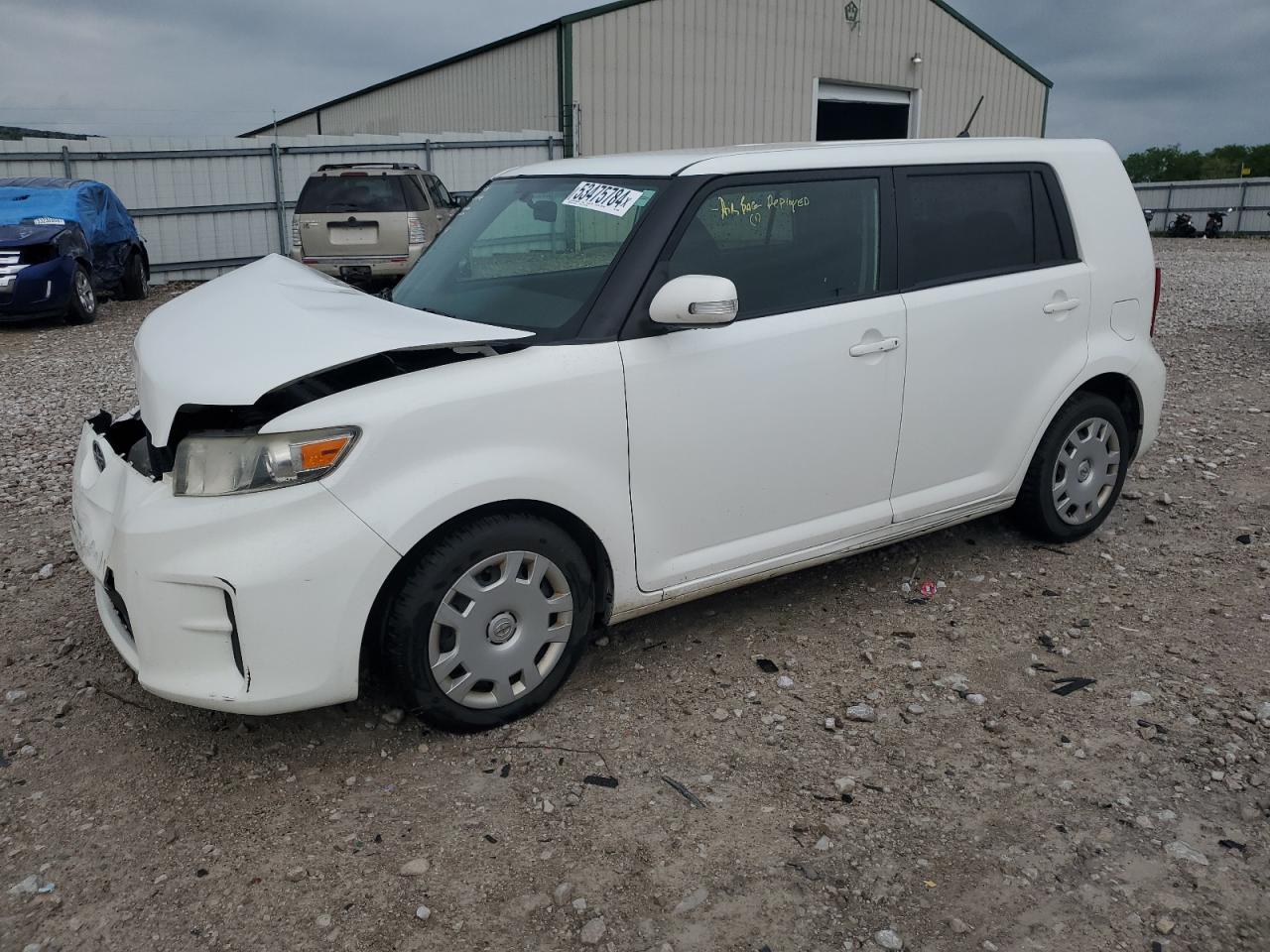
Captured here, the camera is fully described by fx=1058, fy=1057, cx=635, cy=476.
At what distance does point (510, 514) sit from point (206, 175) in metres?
17.1

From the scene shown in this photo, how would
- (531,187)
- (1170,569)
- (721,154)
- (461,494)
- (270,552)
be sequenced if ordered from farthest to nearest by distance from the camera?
1. (1170,569)
2. (531,187)
3. (721,154)
4. (461,494)
5. (270,552)

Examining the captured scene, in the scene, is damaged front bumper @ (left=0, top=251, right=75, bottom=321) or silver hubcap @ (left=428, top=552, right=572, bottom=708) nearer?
silver hubcap @ (left=428, top=552, right=572, bottom=708)

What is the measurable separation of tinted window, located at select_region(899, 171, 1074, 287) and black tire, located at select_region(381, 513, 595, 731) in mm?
1778

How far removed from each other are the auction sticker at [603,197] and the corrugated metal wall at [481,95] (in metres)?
16.9

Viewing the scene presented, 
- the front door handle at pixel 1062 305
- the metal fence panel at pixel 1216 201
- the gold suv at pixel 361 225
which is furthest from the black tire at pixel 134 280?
the metal fence panel at pixel 1216 201

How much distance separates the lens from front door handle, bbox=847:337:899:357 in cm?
387

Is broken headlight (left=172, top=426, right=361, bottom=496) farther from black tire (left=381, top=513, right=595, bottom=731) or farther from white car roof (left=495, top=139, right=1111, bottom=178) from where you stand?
white car roof (left=495, top=139, right=1111, bottom=178)

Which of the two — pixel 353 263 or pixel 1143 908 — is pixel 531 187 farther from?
pixel 353 263

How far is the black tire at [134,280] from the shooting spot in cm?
1456

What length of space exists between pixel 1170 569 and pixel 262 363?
12.9ft

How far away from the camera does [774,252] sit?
12.5 feet

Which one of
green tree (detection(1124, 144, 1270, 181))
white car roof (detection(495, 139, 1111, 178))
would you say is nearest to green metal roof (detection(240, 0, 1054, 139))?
white car roof (detection(495, 139, 1111, 178))

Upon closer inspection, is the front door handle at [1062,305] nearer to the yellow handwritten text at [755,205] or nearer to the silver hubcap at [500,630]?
the yellow handwritten text at [755,205]

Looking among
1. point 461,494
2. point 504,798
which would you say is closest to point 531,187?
point 461,494
